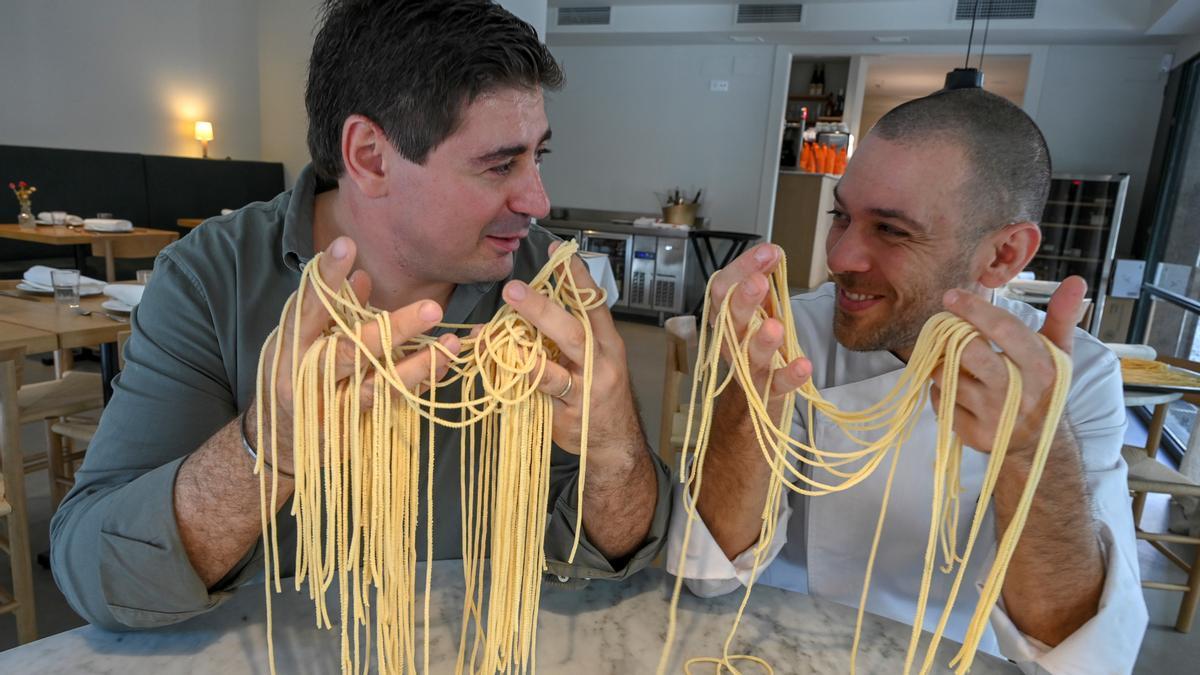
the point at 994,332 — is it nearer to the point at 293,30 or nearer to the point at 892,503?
the point at 892,503

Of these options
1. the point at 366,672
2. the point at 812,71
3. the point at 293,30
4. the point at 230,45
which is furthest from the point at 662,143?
the point at 366,672

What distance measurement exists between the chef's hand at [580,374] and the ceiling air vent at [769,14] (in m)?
7.47

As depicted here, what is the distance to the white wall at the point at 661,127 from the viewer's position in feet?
27.1

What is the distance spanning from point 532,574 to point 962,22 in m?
7.74

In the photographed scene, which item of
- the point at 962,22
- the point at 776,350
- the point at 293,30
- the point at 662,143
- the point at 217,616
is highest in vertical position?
the point at 962,22

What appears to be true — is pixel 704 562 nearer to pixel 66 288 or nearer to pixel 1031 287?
pixel 66 288

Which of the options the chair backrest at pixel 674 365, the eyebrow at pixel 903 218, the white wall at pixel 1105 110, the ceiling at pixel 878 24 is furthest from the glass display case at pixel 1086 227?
the eyebrow at pixel 903 218

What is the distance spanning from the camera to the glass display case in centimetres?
670

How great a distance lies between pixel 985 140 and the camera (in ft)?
3.99

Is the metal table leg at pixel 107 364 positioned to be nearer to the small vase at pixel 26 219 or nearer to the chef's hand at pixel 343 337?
the chef's hand at pixel 343 337

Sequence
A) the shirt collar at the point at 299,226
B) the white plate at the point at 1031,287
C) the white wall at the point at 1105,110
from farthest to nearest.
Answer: the white wall at the point at 1105,110
the white plate at the point at 1031,287
the shirt collar at the point at 299,226

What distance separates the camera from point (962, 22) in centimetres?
686

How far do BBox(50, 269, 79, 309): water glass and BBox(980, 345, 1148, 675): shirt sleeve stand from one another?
9.88 feet

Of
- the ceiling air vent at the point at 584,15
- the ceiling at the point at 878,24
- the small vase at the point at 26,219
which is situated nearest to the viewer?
the small vase at the point at 26,219
